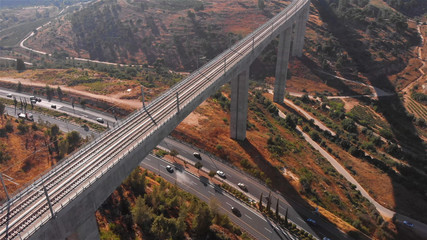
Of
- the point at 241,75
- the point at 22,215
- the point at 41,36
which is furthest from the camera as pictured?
Answer: the point at 41,36

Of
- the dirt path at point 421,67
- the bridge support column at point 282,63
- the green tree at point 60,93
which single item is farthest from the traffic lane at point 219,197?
the dirt path at point 421,67

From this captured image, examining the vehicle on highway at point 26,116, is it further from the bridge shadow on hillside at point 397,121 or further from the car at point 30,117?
the bridge shadow on hillside at point 397,121

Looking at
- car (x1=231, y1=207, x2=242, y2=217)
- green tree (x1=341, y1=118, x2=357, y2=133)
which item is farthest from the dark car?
green tree (x1=341, y1=118, x2=357, y2=133)

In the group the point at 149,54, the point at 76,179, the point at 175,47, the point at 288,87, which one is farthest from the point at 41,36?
the point at 76,179

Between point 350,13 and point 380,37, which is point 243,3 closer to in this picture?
point 350,13

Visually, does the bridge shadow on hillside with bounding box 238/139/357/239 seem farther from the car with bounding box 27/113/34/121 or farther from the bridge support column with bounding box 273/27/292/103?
the car with bounding box 27/113/34/121

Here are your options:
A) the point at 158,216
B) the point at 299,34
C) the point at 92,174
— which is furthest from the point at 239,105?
the point at 299,34
